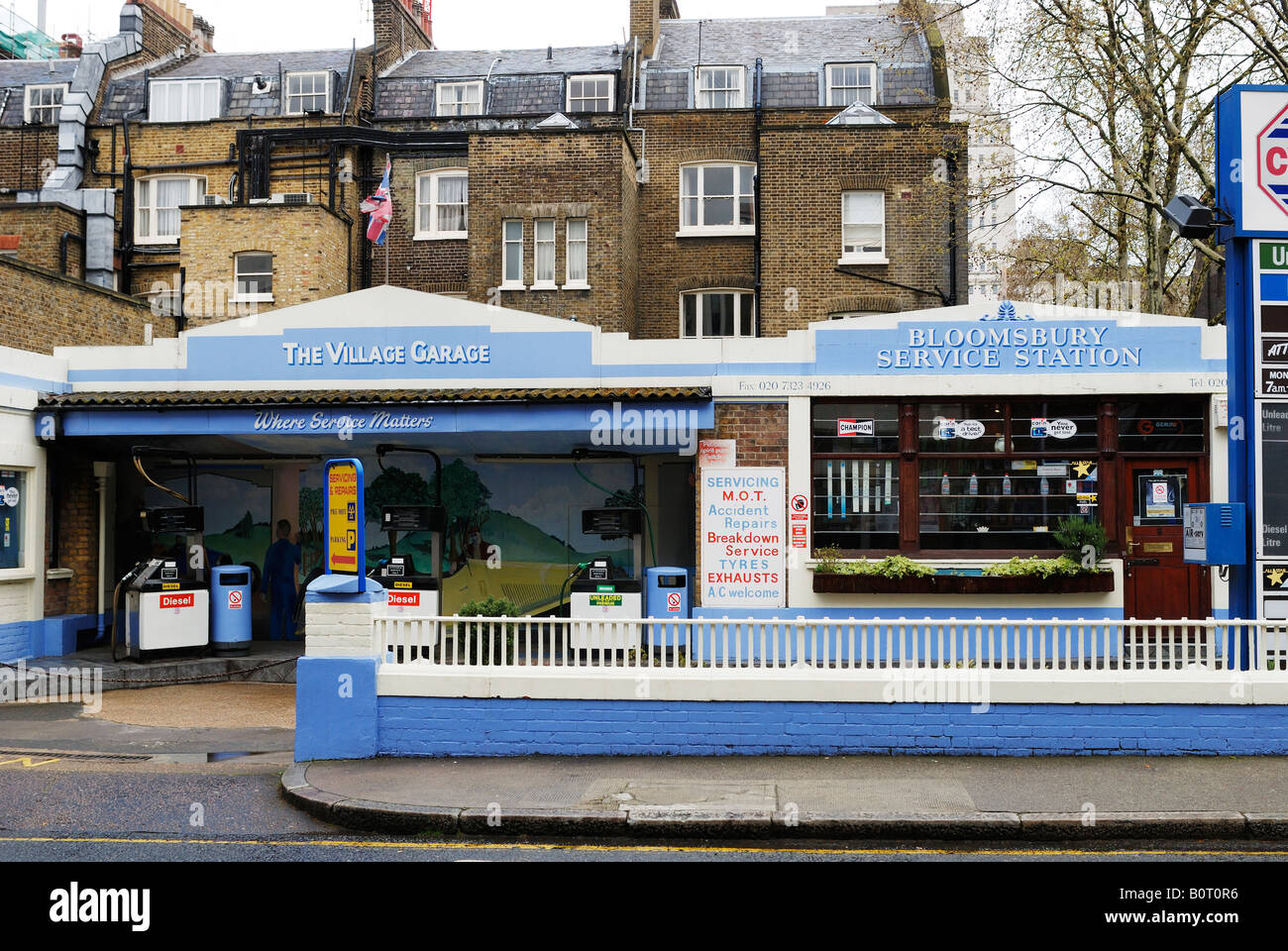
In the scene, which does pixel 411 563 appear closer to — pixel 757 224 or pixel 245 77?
pixel 757 224

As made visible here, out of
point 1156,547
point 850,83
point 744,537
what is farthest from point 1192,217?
point 850,83

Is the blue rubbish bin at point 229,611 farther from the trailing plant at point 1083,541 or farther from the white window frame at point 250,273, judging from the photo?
the trailing plant at point 1083,541

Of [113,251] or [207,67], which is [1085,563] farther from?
[207,67]

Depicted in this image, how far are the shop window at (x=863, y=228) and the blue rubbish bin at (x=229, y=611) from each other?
15.4m

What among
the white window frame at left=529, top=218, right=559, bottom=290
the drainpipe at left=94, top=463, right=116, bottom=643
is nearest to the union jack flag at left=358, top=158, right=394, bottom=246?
the white window frame at left=529, top=218, right=559, bottom=290

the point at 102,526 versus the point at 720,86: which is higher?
the point at 720,86

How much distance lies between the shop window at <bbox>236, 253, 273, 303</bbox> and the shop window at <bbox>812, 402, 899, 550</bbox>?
14.8 meters

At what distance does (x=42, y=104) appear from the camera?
3058 centimetres

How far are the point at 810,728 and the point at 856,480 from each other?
223 inches

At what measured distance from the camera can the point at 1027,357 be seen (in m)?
13.8

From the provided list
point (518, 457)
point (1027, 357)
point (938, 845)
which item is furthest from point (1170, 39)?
point (938, 845)

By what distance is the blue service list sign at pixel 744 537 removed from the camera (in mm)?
13930

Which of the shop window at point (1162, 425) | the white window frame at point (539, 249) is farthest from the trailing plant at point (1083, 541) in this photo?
the white window frame at point (539, 249)

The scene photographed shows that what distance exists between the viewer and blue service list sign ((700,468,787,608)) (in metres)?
13.9
